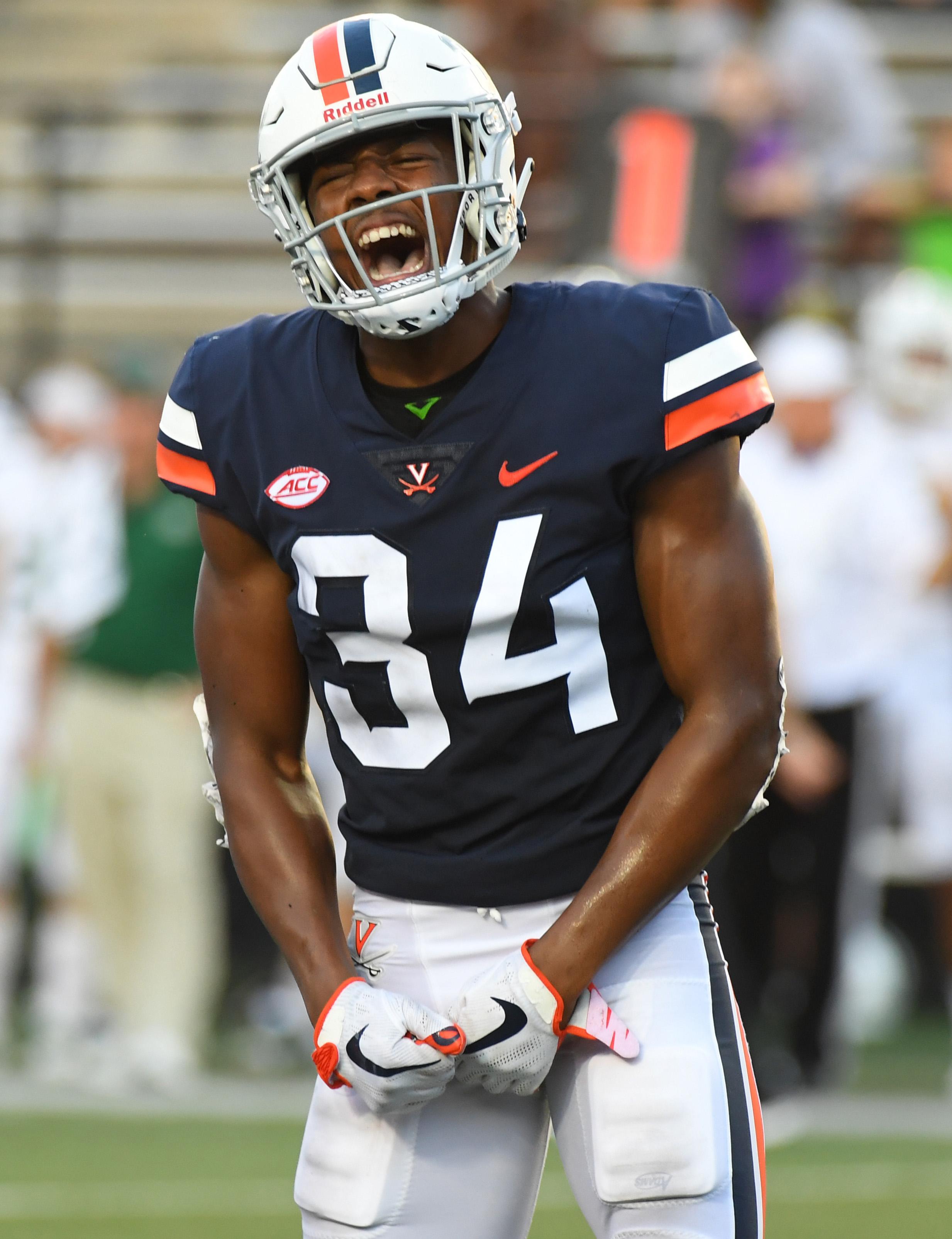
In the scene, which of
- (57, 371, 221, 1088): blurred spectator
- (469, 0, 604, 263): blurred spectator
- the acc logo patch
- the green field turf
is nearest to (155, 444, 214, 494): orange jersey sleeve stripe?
the acc logo patch

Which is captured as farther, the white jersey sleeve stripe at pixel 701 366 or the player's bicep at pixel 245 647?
the player's bicep at pixel 245 647

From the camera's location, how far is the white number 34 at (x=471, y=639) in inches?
92.0

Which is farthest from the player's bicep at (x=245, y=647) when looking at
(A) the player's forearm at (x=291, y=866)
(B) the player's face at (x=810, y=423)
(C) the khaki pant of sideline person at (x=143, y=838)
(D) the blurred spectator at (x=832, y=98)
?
(D) the blurred spectator at (x=832, y=98)

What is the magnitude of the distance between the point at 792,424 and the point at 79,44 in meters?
6.96

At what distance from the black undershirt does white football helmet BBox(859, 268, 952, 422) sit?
479 centimetres

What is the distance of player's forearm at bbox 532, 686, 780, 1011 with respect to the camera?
90.8 inches

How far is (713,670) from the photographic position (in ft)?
7.68

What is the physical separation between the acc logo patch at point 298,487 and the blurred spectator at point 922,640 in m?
4.31

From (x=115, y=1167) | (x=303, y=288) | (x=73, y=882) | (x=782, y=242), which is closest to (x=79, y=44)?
(x=782, y=242)

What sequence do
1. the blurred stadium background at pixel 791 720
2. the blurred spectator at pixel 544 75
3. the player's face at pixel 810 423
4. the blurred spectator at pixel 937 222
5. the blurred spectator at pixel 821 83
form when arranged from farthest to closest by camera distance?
the blurred spectator at pixel 544 75
the blurred spectator at pixel 821 83
the blurred spectator at pixel 937 222
the player's face at pixel 810 423
the blurred stadium background at pixel 791 720

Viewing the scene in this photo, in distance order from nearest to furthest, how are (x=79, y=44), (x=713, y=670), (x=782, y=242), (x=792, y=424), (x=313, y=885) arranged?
(x=713, y=670) < (x=313, y=885) < (x=792, y=424) < (x=782, y=242) < (x=79, y=44)

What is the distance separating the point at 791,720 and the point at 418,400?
3956 millimetres

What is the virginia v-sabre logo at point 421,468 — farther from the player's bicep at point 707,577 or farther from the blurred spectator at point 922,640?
the blurred spectator at point 922,640

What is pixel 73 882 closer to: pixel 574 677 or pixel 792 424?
pixel 792 424
